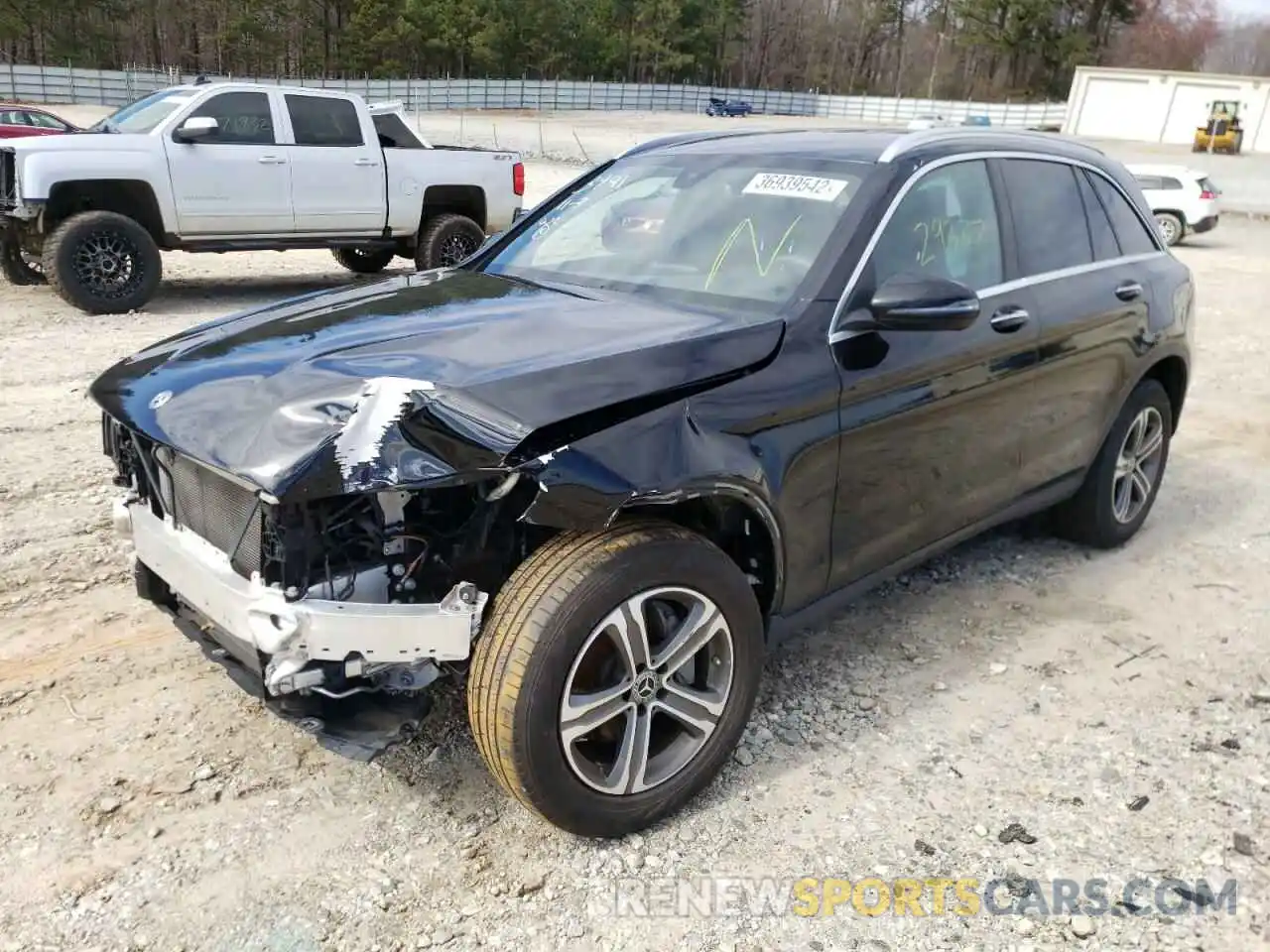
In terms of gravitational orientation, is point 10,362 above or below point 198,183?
below

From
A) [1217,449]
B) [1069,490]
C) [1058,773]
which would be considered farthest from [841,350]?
[1217,449]

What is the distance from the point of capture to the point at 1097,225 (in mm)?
4520

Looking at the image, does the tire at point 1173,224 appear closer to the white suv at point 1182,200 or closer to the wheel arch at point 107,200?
the white suv at point 1182,200

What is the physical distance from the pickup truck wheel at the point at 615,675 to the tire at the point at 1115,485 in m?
2.43

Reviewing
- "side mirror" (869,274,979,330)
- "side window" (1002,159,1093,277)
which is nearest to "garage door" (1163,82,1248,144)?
"side window" (1002,159,1093,277)

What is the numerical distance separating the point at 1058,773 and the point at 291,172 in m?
9.18

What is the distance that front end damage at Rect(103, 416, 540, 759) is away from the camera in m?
2.48

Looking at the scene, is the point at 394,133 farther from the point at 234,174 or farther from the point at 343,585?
the point at 343,585

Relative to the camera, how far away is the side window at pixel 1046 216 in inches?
160

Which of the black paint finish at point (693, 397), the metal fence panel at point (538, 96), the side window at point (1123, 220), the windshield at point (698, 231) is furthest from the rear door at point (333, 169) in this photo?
the metal fence panel at point (538, 96)

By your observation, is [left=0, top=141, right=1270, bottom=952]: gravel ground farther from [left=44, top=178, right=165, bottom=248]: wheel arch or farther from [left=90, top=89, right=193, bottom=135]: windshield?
[left=90, top=89, right=193, bottom=135]: windshield

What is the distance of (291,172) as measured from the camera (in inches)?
404

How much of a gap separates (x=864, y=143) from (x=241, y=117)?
26.5 feet

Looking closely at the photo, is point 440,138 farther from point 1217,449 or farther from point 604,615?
point 604,615
